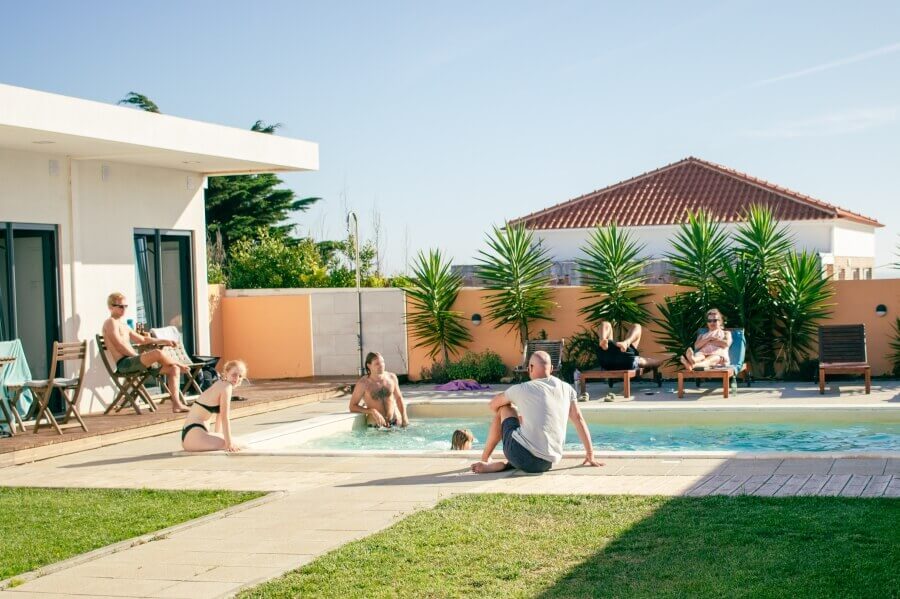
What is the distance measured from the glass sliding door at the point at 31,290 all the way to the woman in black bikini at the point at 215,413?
335cm

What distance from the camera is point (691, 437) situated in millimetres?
12516

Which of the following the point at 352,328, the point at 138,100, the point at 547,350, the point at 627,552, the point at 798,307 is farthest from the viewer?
the point at 138,100

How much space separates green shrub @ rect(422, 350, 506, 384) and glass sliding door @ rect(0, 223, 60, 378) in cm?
607

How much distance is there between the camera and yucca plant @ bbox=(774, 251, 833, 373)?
52.1 feet

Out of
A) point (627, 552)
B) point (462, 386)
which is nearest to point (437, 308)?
point (462, 386)

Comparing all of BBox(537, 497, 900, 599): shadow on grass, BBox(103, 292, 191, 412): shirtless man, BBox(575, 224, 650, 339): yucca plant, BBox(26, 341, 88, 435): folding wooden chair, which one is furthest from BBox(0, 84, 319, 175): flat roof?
BBox(537, 497, 900, 599): shadow on grass

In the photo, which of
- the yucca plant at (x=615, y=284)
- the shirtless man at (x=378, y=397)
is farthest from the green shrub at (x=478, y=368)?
the shirtless man at (x=378, y=397)

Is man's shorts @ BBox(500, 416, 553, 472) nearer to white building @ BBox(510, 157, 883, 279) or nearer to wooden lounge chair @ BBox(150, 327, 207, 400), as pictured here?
wooden lounge chair @ BBox(150, 327, 207, 400)

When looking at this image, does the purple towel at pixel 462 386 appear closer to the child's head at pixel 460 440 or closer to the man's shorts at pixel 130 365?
the man's shorts at pixel 130 365

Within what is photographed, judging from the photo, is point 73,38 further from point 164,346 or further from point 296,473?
point 296,473

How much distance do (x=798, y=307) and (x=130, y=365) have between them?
349 inches

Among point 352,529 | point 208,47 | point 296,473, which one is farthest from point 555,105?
point 352,529

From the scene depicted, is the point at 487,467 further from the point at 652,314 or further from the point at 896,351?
the point at 896,351

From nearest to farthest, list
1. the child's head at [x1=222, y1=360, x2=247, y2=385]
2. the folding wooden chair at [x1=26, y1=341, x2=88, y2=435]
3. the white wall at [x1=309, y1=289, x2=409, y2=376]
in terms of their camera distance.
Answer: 1. the child's head at [x1=222, y1=360, x2=247, y2=385]
2. the folding wooden chair at [x1=26, y1=341, x2=88, y2=435]
3. the white wall at [x1=309, y1=289, x2=409, y2=376]
